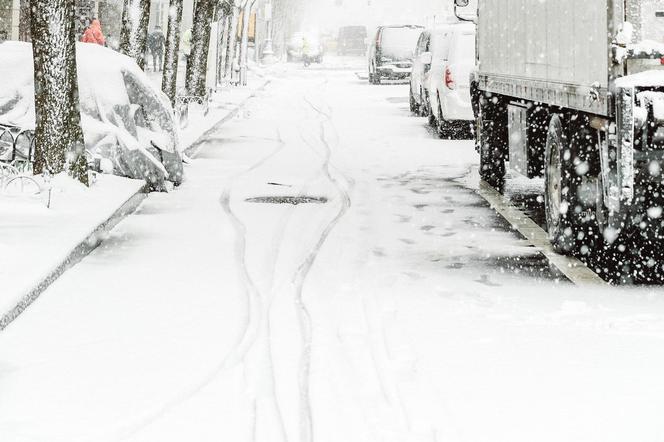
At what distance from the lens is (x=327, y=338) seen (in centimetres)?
742

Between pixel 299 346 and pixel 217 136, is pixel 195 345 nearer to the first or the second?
pixel 299 346

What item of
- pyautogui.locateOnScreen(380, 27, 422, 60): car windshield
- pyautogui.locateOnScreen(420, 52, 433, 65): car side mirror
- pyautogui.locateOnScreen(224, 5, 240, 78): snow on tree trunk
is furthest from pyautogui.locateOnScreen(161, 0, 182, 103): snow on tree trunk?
pyautogui.locateOnScreen(380, 27, 422, 60): car windshield

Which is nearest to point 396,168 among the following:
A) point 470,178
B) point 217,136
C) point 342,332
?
point 470,178

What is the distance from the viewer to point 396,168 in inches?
712

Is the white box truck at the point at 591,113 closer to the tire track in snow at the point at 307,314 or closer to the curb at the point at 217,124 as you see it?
the tire track in snow at the point at 307,314

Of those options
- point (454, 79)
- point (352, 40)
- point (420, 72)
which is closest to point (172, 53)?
point (420, 72)

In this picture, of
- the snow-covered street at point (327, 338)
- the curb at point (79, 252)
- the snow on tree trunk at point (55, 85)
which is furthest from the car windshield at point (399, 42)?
the snow-covered street at point (327, 338)

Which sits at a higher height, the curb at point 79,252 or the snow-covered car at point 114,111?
the snow-covered car at point 114,111

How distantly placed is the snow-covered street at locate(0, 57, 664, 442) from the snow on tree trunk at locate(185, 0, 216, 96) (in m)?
17.7

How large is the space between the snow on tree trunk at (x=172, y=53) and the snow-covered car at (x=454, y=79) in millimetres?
4837

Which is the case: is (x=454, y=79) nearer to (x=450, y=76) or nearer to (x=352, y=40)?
(x=450, y=76)

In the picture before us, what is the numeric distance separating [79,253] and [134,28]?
13.1 metres

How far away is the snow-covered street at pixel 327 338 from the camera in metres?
5.85

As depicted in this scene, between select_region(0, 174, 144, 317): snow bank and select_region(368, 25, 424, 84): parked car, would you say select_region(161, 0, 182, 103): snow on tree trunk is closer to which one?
select_region(0, 174, 144, 317): snow bank
